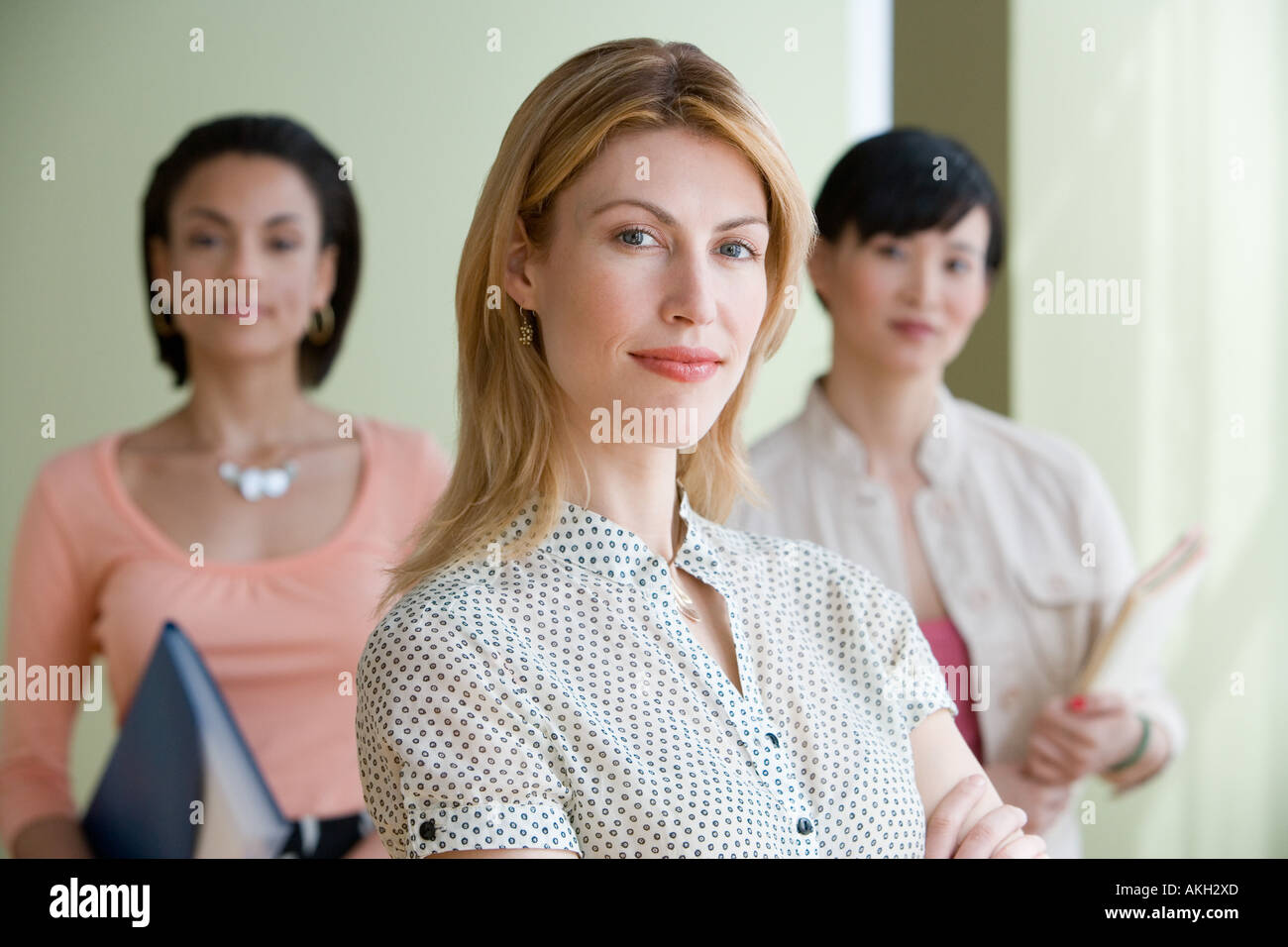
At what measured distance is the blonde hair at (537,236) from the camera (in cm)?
130

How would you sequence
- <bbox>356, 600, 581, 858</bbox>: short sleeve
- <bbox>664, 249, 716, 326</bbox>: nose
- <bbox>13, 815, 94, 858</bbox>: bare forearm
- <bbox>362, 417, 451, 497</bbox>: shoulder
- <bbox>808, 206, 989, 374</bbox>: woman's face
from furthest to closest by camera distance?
1. <bbox>362, 417, 451, 497</bbox>: shoulder
2. <bbox>808, 206, 989, 374</bbox>: woman's face
3. <bbox>13, 815, 94, 858</bbox>: bare forearm
4. <bbox>664, 249, 716, 326</bbox>: nose
5. <bbox>356, 600, 581, 858</bbox>: short sleeve

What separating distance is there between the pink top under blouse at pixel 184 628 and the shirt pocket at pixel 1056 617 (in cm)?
108

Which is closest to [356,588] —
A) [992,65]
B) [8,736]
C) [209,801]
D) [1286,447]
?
[209,801]

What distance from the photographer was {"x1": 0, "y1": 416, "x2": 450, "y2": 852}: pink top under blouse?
238cm

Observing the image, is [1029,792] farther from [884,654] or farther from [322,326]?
[322,326]

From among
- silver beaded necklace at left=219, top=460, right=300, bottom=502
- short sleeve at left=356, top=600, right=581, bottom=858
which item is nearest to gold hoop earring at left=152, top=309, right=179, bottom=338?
silver beaded necklace at left=219, top=460, right=300, bottom=502

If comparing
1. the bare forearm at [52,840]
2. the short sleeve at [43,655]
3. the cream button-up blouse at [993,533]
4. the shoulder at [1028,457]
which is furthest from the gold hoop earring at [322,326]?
the shoulder at [1028,457]

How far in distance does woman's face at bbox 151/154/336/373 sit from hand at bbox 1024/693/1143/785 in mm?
1452

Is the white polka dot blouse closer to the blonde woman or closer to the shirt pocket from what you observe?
the blonde woman

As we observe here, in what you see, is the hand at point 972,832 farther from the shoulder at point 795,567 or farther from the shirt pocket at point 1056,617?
the shirt pocket at point 1056,617

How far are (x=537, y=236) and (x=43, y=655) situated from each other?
4.73 ft

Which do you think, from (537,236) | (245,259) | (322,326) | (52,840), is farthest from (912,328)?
(52,840)

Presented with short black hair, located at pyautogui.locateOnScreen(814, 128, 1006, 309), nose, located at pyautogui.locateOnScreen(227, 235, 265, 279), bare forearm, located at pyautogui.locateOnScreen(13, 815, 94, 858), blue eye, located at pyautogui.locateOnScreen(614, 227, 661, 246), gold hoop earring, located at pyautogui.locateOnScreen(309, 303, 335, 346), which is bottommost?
bare forearm, located at pyautogui.locateOnScreen(13, 815, 94, 858)

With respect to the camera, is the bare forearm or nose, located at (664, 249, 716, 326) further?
the bare forearm
